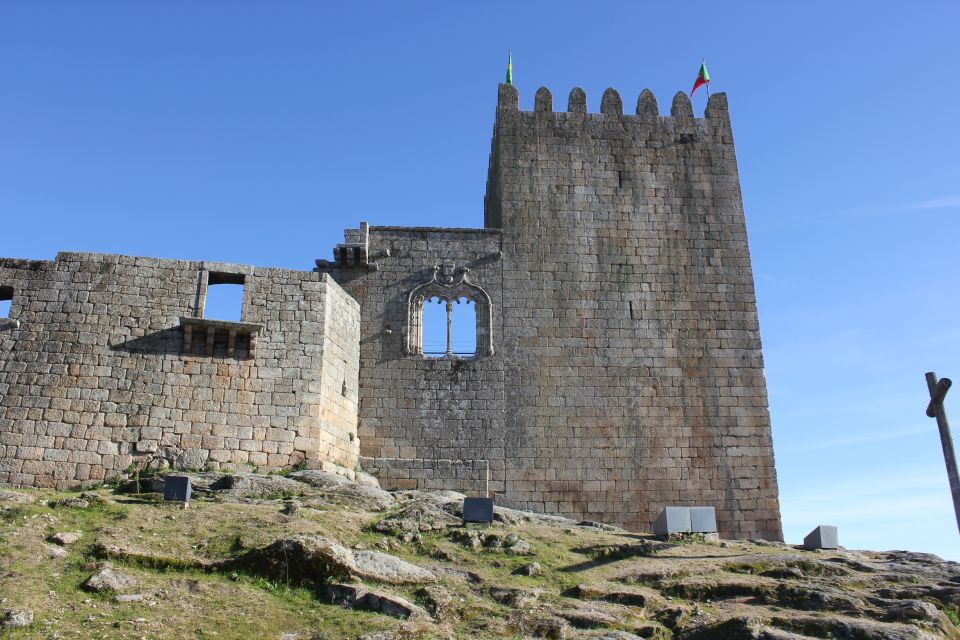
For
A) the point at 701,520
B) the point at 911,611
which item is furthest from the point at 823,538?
the point at 911,611

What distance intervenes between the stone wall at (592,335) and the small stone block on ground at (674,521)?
3166mm

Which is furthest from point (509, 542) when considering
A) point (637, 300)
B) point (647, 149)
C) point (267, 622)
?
point (647, 149)

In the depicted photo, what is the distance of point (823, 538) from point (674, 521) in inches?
99.5

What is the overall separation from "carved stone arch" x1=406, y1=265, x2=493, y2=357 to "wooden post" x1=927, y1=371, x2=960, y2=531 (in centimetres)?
836

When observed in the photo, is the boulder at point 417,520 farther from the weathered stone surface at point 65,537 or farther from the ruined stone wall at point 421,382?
the weathered stone surface at point 65,537

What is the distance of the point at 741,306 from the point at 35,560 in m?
14.3

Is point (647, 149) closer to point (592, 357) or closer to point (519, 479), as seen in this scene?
point (592, 357)

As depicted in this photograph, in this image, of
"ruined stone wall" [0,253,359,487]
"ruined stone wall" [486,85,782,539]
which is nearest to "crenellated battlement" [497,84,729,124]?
"ruined stone wall" [486,85,782,539]

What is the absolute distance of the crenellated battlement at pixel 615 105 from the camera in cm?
2031

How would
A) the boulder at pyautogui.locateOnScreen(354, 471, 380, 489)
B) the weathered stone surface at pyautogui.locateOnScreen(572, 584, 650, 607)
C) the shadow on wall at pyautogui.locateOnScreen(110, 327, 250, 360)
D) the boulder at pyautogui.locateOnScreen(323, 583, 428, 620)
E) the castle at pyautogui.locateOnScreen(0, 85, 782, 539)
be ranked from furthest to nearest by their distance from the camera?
the boulder at pyautogui.locateOnScreen(354, 471, 380, 489)
the shadow on wall at pyautogui.locateOnScreen(110, 327, 250, 360)
the castle at pyautogui.locateOnScreen(0, 85, 782, 539)
the weathered stone surface at pyautogui.locateOnScreen(572, 584, 650, 607)
the boulder at pyautogui.locateOnScreen(323, 583, 428, 620)

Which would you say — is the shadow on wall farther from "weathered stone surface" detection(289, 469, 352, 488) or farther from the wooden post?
the wooden post

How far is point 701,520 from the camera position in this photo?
14328 millimetres

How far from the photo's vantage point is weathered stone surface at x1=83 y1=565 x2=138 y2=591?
983 centimetres

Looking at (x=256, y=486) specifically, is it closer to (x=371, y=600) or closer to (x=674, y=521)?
Result: (x=371, y=600)
